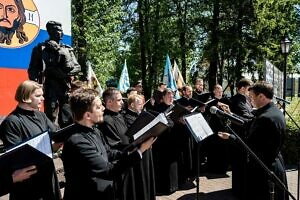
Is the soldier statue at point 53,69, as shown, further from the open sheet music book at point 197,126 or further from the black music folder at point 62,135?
the black music folder at point 62,135

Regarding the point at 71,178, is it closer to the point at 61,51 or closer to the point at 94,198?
the point at 94,198

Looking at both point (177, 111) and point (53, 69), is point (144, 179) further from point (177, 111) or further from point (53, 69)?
point (53, 69)

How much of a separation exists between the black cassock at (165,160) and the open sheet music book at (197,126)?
3.00 m

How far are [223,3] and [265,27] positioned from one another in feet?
10.6

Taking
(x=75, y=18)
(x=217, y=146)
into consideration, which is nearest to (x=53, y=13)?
(x=217, y=146)

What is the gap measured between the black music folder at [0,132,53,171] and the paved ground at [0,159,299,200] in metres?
3.77

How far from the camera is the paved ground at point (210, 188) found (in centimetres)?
730

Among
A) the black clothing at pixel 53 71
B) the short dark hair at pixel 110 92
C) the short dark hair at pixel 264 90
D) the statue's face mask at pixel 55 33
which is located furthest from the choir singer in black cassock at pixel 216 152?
the short dark hair at pixel 110 92

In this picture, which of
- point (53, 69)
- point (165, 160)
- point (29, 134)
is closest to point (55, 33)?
point (53, 69)

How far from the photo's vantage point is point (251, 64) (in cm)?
2617

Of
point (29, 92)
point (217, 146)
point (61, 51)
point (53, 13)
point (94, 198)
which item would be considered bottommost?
point (217, 146)

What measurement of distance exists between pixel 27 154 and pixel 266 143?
2.89 meters

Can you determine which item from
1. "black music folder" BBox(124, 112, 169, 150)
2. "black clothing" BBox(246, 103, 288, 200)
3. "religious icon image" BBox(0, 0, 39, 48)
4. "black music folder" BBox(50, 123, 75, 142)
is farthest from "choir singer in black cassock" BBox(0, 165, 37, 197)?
"religious icon image" BBox(0, 0, 39, 48)

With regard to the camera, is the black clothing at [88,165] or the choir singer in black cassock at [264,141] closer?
the black clothing at [88,165]
